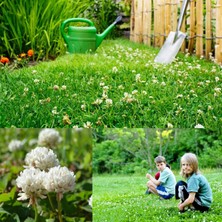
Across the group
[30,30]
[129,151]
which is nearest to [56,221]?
[129,151]

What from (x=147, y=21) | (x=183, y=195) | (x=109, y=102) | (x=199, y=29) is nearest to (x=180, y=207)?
(x=183, y=195)

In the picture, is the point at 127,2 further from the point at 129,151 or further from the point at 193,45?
the point at 129,151

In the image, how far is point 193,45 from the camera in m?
5.96

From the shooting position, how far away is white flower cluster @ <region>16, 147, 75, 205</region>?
164 cm

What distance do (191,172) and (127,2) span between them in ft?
25.1

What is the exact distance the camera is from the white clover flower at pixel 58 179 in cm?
163

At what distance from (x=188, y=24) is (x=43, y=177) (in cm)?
500

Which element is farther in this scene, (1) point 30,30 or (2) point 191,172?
(1) point 30,30

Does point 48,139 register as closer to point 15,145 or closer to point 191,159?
point 15,145

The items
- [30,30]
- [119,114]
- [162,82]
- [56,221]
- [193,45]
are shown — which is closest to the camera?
[56,221]

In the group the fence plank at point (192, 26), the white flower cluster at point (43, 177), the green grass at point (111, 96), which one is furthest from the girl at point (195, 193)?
the fence plank at point (192, 26)

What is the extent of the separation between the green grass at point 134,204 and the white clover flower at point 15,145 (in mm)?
268

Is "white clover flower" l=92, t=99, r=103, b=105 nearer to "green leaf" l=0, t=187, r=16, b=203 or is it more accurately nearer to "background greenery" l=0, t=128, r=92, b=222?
"background greenery" l=0, t=128, r=92, b=222

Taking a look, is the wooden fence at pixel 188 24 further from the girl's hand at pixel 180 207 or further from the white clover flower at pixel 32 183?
the white clover flower at pixel 32 183
